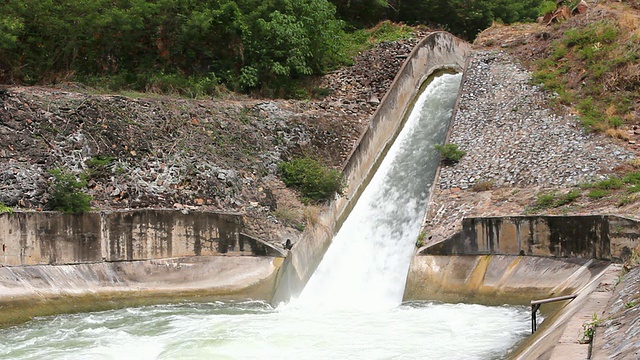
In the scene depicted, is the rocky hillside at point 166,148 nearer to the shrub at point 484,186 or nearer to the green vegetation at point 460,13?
the shrub at point 484,186

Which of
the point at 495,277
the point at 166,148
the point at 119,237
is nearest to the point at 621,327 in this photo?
the point at 495,277

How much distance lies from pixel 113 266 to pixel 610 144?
13.2 m

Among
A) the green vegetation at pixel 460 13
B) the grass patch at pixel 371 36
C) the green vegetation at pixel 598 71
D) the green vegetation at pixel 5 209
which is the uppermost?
the green vegetation at pixel 460 13

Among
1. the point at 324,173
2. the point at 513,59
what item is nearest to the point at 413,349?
the point at 324,173

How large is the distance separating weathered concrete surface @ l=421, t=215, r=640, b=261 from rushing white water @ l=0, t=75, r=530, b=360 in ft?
5.28

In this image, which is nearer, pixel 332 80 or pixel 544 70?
pixel 544 70

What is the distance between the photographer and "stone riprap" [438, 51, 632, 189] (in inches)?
690

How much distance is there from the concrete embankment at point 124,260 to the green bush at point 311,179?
2.87 metres

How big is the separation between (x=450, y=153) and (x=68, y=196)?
1105cm

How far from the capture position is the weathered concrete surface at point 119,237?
1388 cm

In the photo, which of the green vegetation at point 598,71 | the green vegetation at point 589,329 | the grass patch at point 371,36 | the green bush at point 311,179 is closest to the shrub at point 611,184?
the green vegetation at point 598,71

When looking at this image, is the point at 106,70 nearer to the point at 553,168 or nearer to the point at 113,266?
the point at 113,266

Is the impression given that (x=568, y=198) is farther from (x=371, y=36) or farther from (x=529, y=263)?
(x=371, y=36)

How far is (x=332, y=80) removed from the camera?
25.0 metres
